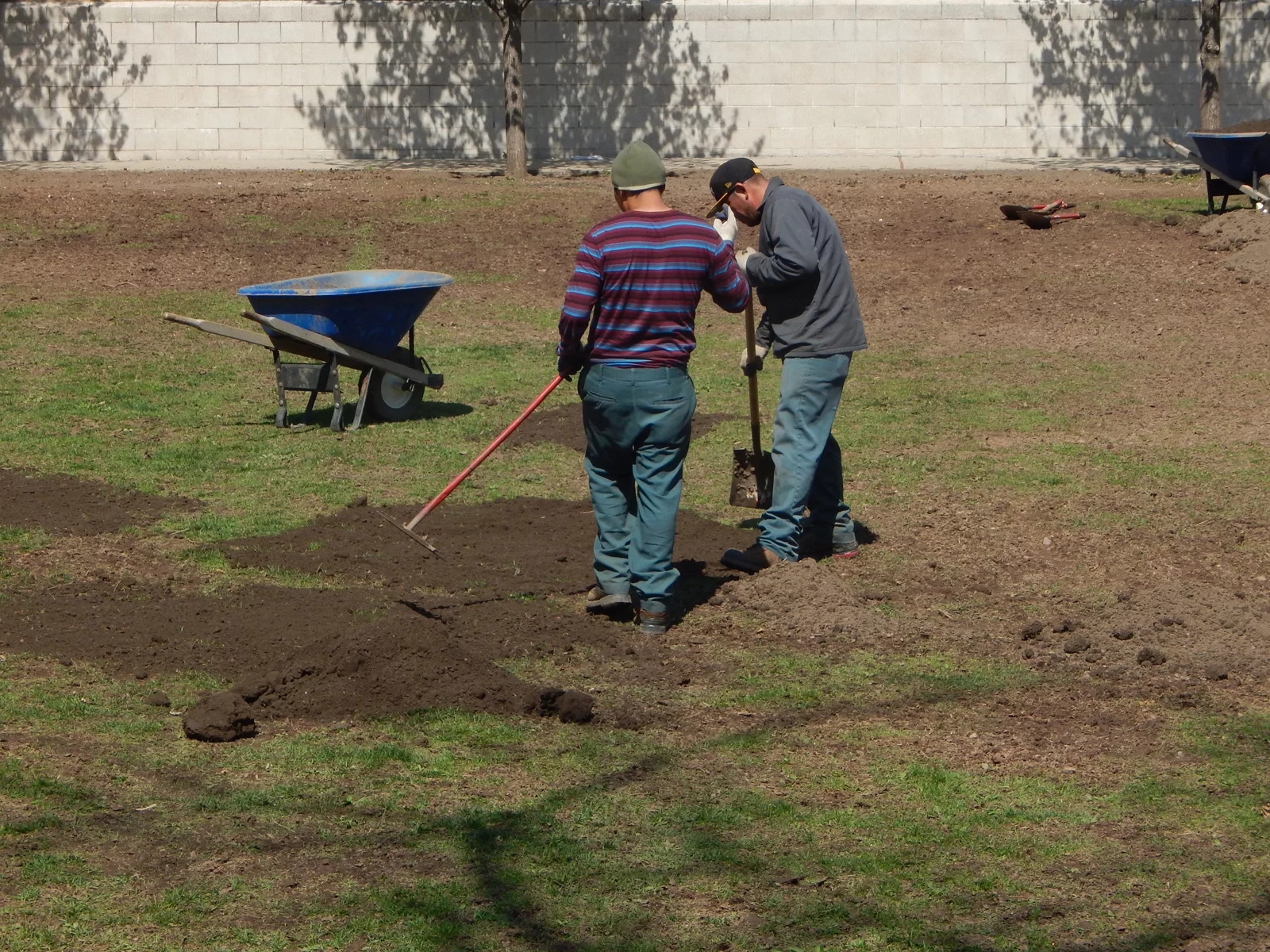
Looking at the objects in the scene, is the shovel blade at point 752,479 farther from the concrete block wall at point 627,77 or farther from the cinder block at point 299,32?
the cinder block at point 299,32

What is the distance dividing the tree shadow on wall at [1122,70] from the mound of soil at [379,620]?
54.5 feet

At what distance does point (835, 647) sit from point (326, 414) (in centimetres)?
576

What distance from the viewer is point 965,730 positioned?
5.62 meters

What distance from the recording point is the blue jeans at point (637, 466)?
6.51 m

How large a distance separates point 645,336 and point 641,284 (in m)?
0.22

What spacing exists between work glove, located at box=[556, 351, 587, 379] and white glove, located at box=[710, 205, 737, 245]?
1081 mm

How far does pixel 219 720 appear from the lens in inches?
213

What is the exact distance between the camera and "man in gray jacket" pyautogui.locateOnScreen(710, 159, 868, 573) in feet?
24.1

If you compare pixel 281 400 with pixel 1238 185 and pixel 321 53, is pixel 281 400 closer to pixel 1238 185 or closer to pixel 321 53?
pixel 1238 185

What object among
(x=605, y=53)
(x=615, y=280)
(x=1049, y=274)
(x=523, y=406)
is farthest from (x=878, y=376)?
(x=605, y=53)

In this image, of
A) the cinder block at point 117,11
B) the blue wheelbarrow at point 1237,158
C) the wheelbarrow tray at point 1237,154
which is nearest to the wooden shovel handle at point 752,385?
the blue wheelbarrow at point 1237,158

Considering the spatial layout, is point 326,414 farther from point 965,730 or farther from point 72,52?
point 72,52

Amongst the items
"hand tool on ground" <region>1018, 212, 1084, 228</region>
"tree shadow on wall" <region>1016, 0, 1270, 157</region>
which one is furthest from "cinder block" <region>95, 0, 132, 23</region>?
"hand tool on ground" <region>1018, 212, 1084, 228</region>

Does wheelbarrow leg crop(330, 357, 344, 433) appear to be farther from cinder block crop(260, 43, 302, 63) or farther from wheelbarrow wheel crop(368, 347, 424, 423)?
cinder block crop(260, 43, 302, 63)
